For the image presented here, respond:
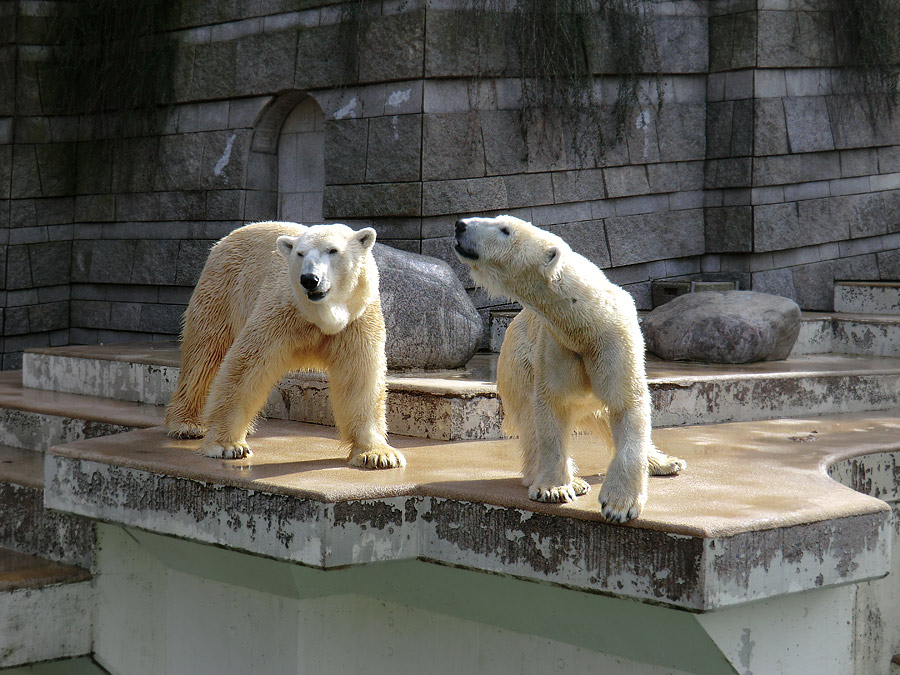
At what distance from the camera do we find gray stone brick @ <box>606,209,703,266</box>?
7.23 meters

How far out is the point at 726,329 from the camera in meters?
5.68

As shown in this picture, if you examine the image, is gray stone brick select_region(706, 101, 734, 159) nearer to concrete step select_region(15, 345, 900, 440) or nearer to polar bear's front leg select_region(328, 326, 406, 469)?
concrete step select_region(15, 345, 900, 440)

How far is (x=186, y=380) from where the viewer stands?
4.05m

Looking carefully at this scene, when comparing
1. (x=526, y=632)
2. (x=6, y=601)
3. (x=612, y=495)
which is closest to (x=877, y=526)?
(x=612, y=495)

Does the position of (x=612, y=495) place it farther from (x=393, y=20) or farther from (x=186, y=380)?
(x=393, y=20)

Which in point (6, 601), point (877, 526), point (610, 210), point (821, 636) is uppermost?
point (610, 210)

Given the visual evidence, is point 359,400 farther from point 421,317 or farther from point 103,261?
point 103,261

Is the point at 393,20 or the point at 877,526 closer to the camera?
the point at 877,526

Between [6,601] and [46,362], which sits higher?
[46,362]

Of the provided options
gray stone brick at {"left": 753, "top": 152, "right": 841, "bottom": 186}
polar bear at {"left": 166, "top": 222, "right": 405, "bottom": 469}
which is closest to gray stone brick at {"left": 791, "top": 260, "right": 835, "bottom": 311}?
gray stone brick at {"left": 753, "top": 152, "right": 841, "bottom": 186}

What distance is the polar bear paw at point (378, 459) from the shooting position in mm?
3410

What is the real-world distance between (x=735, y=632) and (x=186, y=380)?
7.69ft

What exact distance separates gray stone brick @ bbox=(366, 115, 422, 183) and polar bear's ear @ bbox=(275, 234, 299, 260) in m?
3.15

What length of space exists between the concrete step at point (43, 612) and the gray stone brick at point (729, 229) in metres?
5.27
